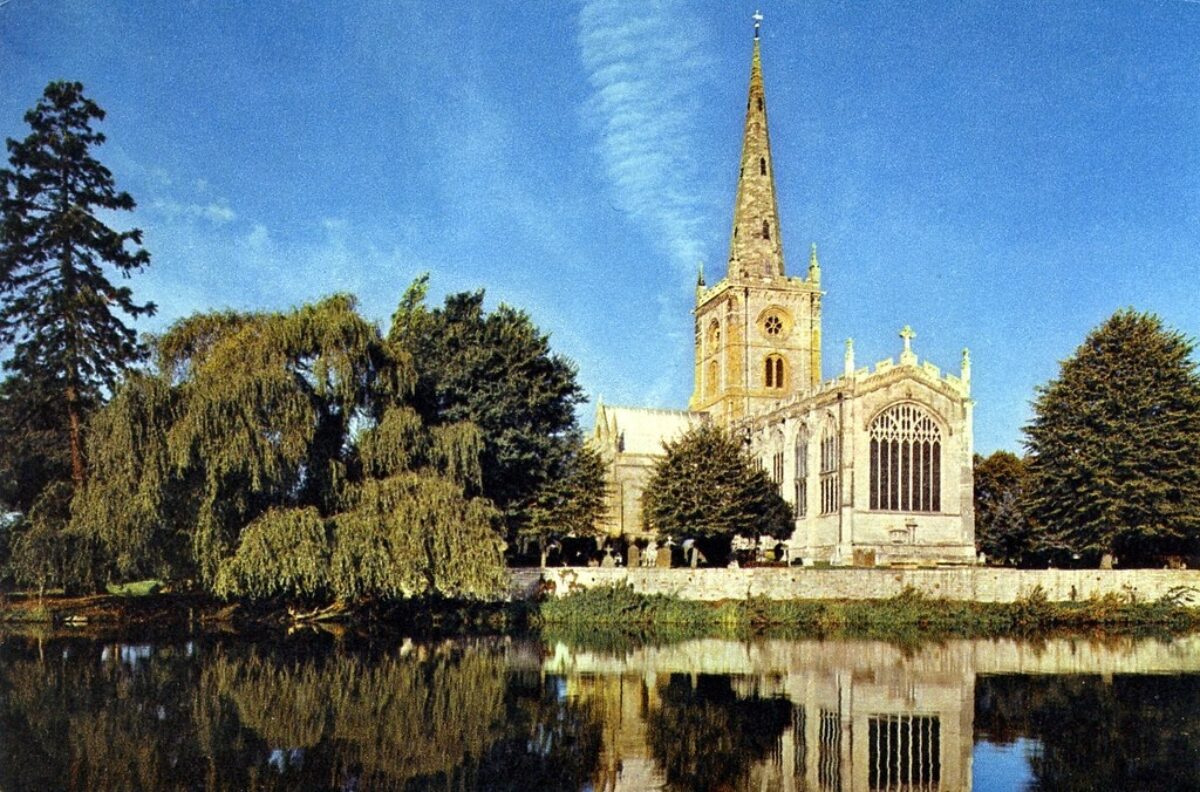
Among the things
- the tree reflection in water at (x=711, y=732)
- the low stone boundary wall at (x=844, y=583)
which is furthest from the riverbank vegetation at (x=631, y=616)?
the tree reflection in water at (x=711, y=732)

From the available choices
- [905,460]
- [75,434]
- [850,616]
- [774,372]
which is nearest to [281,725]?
[75,434]

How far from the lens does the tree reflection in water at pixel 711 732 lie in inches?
484

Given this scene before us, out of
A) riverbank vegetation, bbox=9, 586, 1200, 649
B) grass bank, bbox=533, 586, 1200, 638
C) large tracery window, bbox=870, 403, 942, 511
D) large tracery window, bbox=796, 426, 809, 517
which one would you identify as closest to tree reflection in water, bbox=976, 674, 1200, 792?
riverbank vegetation, bbox=9, 586, 1200, 649

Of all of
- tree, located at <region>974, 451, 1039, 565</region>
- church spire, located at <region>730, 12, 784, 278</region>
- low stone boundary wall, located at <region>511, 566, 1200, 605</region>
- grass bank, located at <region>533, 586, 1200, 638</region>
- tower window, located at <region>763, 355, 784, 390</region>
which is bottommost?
grass bank, located at <region>533, 586, 1200, 638</region>

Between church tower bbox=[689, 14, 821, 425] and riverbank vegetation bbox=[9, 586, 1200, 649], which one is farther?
church tower bbox=[689, 14, 821, 425]

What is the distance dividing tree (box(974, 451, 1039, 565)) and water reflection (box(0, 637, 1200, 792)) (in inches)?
891

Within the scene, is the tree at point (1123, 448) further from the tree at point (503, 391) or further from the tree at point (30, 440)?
the tree at point (30, 440)

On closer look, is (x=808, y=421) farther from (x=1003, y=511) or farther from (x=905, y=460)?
(x=1003, y=511)

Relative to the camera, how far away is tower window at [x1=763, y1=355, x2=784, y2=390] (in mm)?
63375

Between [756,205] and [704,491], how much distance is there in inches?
1096

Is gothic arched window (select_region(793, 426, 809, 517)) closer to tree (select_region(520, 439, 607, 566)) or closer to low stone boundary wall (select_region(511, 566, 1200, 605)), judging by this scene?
tree (select_region(520, 439, 607, 566))

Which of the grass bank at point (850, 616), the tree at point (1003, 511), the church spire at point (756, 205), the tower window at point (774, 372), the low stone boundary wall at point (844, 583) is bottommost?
the grass bank at point (850, 616)

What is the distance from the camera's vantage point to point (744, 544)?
48.8 m

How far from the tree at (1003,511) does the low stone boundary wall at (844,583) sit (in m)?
7.25
